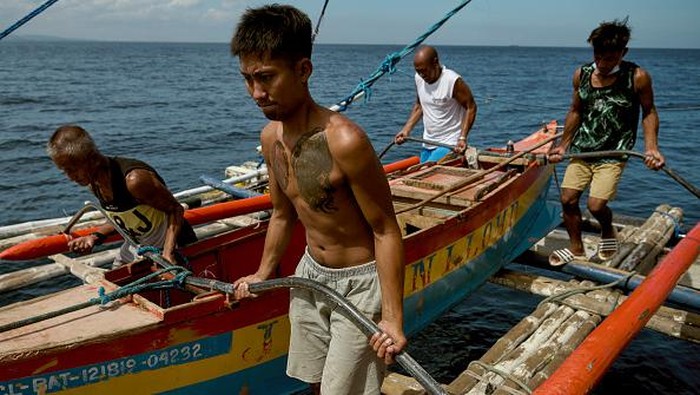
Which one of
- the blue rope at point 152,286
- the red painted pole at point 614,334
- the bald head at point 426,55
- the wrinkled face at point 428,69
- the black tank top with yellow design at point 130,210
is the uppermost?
the bald head at point 426,55

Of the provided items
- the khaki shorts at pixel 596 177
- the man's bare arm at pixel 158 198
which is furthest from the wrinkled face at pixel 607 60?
the man's bare arm at pixel 158 198

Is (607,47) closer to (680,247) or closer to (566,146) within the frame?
(566,146)

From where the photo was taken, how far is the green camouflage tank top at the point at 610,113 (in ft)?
18.9

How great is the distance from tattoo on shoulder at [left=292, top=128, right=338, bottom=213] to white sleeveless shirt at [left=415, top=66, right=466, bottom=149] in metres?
5.35

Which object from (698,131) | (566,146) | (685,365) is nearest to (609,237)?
(566,146)

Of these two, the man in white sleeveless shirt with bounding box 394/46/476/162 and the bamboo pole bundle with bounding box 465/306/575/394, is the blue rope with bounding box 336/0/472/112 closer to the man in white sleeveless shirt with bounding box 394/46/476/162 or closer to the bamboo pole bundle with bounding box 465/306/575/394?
the man in white sleeveless shirt with bounding box 394/46/476/162

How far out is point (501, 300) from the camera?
30.1 feet

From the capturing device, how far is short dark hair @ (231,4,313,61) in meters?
2.60

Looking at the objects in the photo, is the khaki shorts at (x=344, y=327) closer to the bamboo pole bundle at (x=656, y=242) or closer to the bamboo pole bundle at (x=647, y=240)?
the bamboo pole bundle at (x=647, y=240)

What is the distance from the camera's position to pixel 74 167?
4254 mm

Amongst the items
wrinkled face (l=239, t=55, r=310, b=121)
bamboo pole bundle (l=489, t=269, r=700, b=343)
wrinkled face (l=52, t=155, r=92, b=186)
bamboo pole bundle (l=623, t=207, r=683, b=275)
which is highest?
wrinkled face (l=239, t=55, r=310, b=121)

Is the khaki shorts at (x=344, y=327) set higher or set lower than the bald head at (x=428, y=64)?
lower

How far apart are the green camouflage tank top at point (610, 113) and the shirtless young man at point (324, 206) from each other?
3977 millimetres

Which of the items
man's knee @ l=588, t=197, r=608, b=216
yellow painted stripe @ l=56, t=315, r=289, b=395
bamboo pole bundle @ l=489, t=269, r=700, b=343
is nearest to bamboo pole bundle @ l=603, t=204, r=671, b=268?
bamboo pole bundle @ l=489, t=269, r=700, b=343
